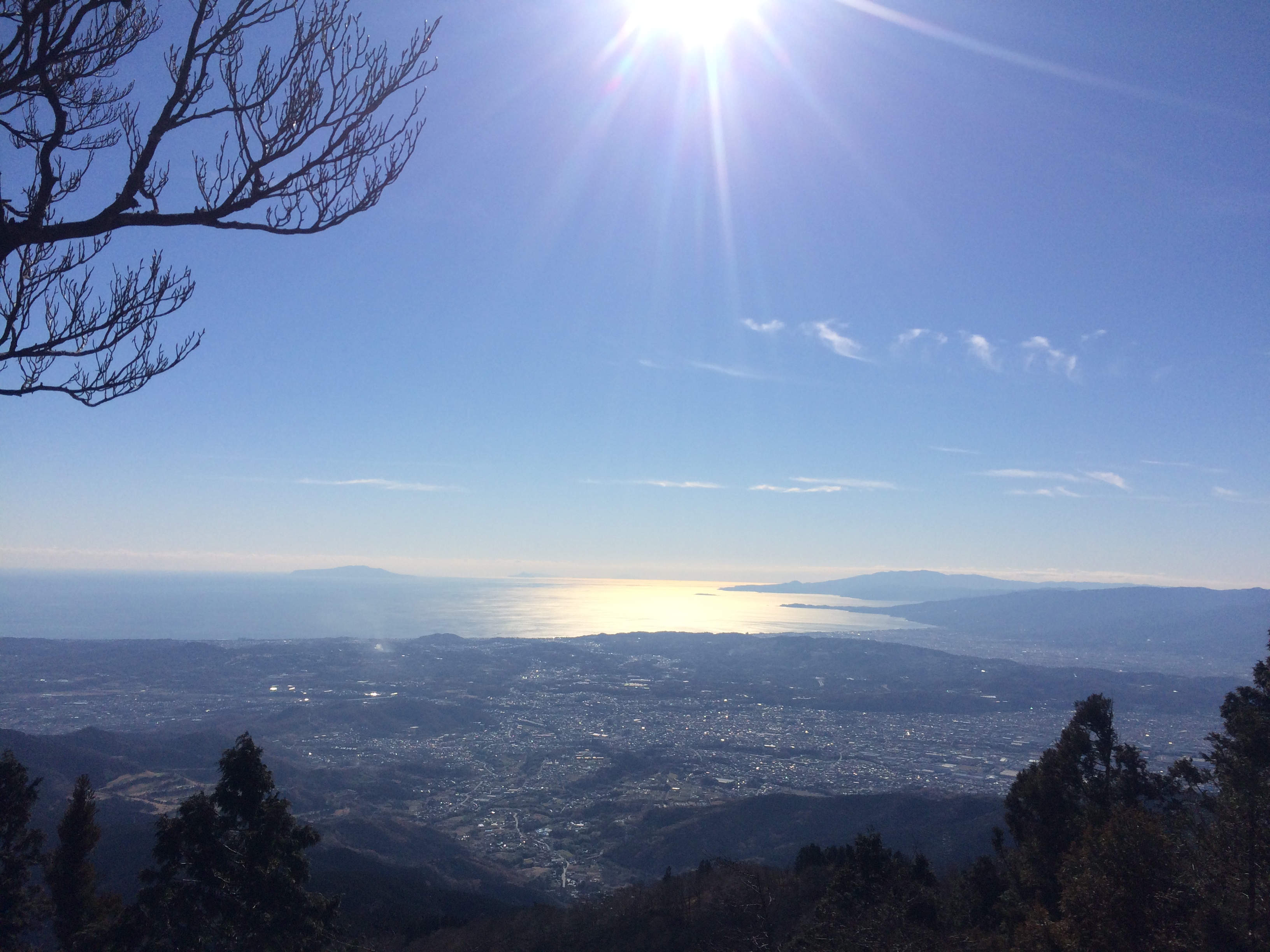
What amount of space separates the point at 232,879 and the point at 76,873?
5.19 meters

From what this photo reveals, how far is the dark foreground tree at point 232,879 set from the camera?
9.45 m

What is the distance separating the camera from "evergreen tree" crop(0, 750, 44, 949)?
10.7 metres

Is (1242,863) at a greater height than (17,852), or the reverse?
(1242,863)

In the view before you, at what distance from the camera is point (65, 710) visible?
7806 cm

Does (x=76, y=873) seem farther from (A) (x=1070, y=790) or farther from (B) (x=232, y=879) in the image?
(A) (x=1070, y=790)

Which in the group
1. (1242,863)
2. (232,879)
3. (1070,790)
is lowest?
(1070,790)

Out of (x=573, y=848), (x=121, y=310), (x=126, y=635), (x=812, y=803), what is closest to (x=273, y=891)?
(x=121, y=310)

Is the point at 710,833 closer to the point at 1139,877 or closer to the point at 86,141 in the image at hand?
the point at 1139,877

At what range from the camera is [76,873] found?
1222 centimetres

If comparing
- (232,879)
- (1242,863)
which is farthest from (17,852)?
(1242,863)

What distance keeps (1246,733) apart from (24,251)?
58.4 feet

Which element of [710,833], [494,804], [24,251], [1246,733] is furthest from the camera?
[494,804]

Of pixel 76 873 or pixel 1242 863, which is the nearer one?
pixel 1242 863

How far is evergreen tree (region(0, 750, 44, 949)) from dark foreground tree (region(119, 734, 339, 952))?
2452mm
